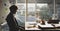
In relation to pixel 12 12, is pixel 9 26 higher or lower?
lower

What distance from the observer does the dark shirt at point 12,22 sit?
1.52 metres

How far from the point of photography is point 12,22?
1519 millimetres

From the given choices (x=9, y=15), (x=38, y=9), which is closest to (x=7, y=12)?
(x=9, y=15)

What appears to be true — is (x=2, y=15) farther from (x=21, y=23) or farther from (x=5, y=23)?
(x=21, y=23)

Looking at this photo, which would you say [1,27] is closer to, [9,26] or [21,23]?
[9,26]

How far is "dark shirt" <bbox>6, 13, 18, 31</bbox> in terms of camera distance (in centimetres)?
152

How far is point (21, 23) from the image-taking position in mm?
1580

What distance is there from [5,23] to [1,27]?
0.09m

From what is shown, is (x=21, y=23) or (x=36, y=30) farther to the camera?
(x=21, y=23)

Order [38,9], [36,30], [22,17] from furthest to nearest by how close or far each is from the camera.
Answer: [38,9]
[22,17]
[36,30]

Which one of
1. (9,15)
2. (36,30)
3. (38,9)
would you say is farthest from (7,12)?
(38,9)

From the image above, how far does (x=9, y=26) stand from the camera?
1.54 metres

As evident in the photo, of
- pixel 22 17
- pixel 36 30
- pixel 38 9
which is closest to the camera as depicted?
pixel 36 30

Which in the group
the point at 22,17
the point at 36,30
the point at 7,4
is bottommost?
the point at 36,30
